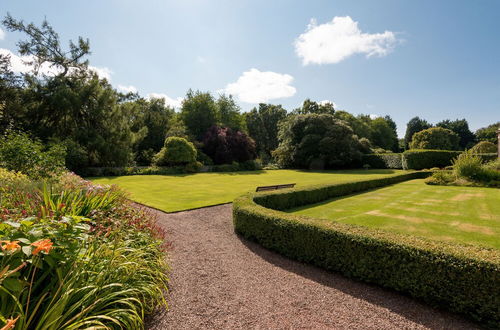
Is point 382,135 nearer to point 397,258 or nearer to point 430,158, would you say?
point 430,158

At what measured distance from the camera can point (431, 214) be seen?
7.88 metres

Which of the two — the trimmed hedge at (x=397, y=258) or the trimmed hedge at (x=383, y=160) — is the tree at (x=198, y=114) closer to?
the trimmed hedge at (x=383, y=160)

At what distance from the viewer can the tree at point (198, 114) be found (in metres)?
37.9

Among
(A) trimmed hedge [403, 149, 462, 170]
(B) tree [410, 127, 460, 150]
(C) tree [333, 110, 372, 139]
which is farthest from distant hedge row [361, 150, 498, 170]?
(C) tree [333, 110, 372, 139]

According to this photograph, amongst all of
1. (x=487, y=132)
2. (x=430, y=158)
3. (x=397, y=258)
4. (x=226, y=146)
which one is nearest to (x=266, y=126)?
(x=226, y=146)

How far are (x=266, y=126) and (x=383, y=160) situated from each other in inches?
991

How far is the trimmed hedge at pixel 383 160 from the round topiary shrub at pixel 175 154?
2380 cm

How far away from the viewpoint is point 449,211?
8250 mm

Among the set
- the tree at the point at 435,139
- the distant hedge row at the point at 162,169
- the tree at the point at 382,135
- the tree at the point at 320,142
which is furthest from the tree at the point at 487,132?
the distant hedge row at the point at 162,169

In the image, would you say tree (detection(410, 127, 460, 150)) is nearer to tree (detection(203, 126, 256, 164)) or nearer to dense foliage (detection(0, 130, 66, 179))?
tree (detection(203, 126, 256, 164))

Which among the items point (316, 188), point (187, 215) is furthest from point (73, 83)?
point (316, 188)

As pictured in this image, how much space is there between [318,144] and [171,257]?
28.9m

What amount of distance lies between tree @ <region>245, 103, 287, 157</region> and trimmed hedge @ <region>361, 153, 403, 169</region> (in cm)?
2066

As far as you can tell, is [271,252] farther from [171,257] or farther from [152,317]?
[152,317]
